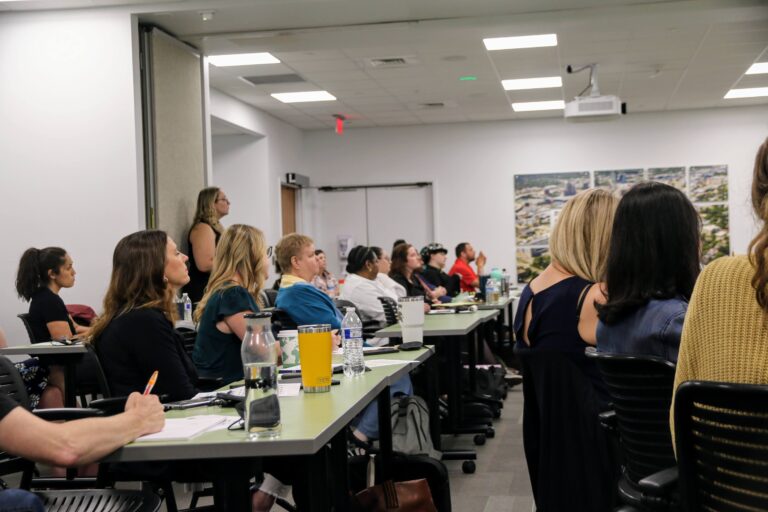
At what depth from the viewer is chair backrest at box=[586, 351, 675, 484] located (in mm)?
2109

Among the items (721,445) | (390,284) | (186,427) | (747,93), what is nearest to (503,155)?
(747,93)

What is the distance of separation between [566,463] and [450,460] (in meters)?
2.67

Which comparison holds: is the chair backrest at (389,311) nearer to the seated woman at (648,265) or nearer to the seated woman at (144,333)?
the seated woman at (144,333)

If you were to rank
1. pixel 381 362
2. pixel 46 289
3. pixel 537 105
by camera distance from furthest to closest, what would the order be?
pixel 537 105 < pixel 46 289 < pixel 381 362

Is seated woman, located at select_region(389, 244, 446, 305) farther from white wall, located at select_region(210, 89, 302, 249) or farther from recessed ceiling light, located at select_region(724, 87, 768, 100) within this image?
A: recessed ceiling light, located at select_region(724, 87, 768, 100)

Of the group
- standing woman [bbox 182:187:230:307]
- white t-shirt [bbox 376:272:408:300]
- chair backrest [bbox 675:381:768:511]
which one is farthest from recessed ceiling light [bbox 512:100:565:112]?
chair backrest [bbox 675:381:768:511]

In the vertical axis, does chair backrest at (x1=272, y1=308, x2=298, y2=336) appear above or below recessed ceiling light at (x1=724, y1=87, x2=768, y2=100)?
below

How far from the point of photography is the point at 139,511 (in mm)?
2457

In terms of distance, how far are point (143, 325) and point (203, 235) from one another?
3.97 metres

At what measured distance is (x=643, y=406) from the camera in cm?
215

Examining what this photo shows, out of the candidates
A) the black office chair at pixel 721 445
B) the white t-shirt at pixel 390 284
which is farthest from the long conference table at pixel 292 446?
the white t-shirt at pixel 390 284

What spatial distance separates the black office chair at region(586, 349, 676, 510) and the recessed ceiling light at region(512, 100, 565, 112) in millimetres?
10432

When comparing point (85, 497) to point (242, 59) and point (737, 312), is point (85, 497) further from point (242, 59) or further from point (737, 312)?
point (242, 59)

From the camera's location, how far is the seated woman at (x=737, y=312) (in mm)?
1463
